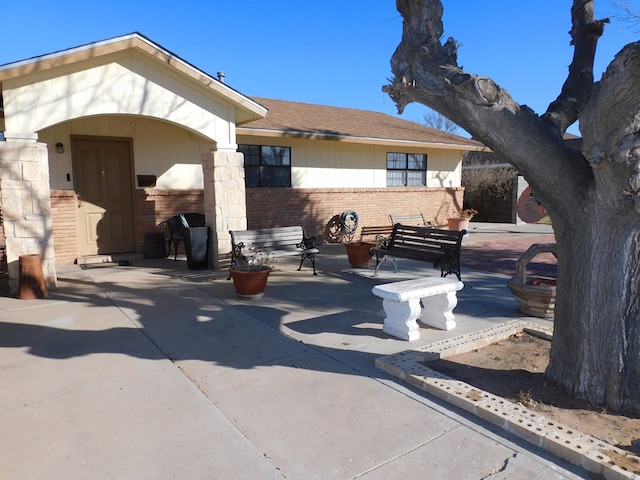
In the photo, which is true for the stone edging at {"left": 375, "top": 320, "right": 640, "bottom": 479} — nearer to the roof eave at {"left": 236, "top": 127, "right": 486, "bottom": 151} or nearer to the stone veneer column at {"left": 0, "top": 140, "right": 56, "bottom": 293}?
the stone veneer column at {"left": 0, "top": 140, "right": 56, "bottom": 293}

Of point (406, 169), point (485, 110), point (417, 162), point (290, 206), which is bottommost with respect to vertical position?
point (290, 206)

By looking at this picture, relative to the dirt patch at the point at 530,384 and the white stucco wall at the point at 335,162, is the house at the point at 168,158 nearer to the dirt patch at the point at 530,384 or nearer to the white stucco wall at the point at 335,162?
the white stucco wall at the point at 335,162

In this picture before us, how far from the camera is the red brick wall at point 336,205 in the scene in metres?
12.0

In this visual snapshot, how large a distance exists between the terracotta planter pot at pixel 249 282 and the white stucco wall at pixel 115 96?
3.31 metres

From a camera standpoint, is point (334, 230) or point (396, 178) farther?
point (396, 178)

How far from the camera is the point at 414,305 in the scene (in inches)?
189

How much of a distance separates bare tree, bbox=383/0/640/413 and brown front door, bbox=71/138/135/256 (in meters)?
7.99

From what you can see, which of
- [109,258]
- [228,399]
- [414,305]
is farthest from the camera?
[109,258]

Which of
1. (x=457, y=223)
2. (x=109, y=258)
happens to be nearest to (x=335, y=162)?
(x=457, y=223)

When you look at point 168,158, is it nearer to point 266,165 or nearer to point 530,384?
point 266,165

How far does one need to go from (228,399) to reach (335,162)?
10582 millimetres

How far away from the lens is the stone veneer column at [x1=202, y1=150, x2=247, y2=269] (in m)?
8.68

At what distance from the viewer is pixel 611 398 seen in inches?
135

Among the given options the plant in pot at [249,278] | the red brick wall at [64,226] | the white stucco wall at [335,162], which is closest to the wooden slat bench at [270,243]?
the plant in pot at [249,278]
